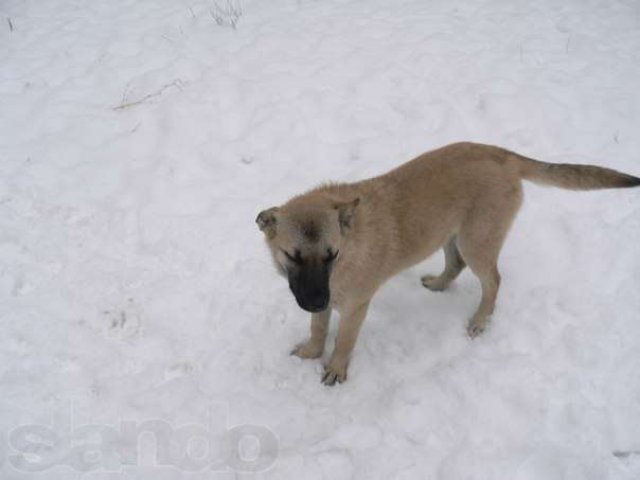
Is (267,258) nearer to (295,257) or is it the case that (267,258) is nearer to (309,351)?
(309,351)

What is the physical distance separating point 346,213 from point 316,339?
1.26 meters

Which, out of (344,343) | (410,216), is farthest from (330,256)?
(344,343)

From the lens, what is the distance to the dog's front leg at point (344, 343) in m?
3.88

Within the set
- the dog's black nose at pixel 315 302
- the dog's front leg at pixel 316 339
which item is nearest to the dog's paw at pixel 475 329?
the dog's front leg at pixel 316 339

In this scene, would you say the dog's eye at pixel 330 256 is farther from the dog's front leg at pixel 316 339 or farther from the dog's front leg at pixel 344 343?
the dog's front leg at pixel 316 339

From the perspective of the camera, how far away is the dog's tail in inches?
145

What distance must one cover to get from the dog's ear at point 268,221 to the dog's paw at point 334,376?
1300 mm

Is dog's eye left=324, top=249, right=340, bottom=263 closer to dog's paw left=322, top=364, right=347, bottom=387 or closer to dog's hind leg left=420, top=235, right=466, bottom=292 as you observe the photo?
dog's paw left=322, top=364, right=347, bottom=387

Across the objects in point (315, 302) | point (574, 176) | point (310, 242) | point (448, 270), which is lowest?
point (448, 270)

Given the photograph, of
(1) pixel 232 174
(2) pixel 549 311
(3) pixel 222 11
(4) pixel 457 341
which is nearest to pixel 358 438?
(4) pixel 457 341

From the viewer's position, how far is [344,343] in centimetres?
398

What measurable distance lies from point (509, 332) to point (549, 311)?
0.45m

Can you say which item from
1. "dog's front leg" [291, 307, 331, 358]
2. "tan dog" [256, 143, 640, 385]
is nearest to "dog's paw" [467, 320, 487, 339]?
"tan dog" [256, 143, 640, 385]

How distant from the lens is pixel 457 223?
13.2ft
